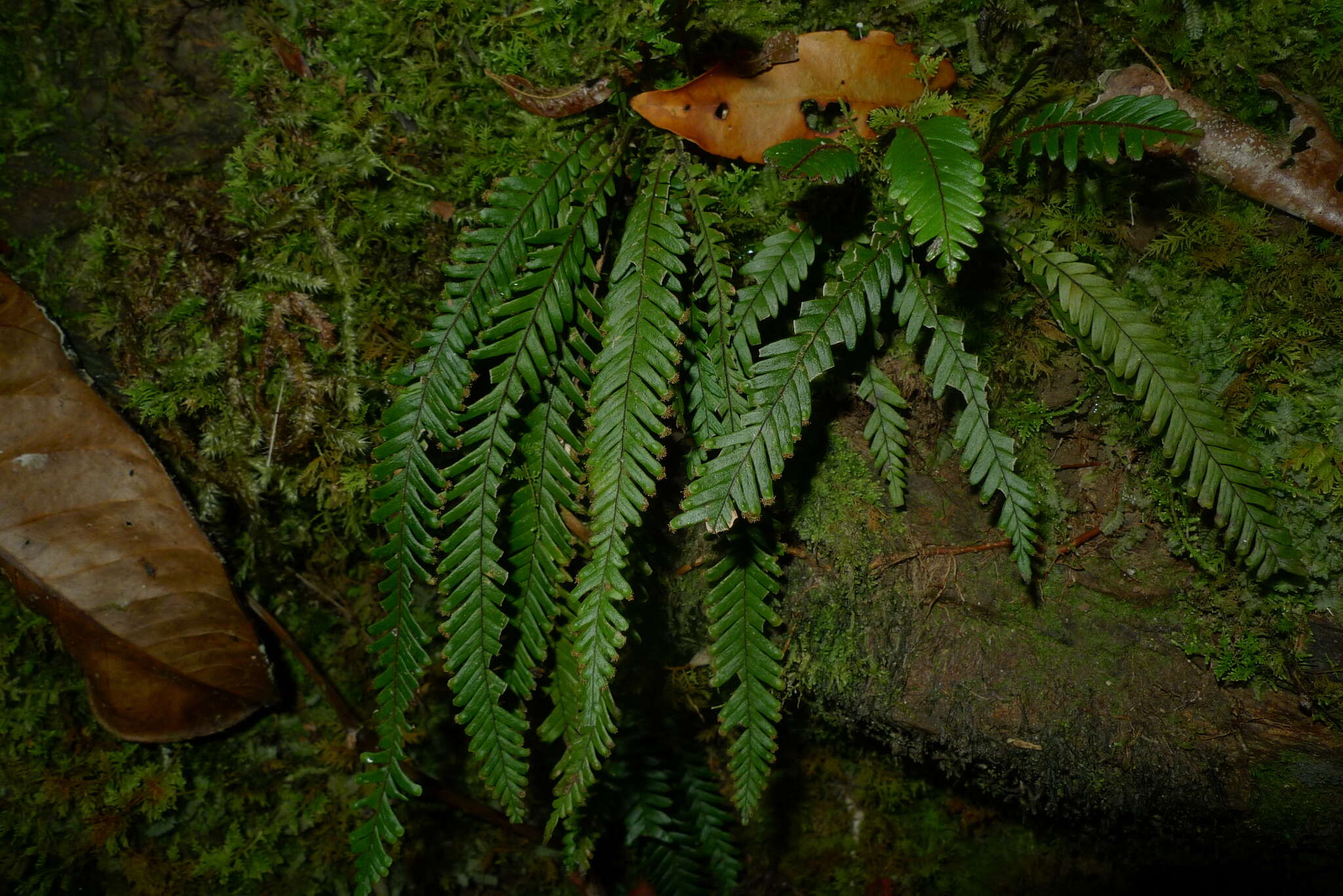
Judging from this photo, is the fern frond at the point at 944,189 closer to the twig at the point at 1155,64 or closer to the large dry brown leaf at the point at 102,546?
the twig at the point at 1155,64

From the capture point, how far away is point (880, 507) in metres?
2.37

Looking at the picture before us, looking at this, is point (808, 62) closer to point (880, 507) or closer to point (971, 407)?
point (971, 407)

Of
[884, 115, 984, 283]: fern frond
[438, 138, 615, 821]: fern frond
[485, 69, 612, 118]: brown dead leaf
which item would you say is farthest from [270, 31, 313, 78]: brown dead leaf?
[884, 115, 984, 283]: fern frond

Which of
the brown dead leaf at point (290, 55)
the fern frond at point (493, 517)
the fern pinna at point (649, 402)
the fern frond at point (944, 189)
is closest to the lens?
the fern frond at point (944, 189)

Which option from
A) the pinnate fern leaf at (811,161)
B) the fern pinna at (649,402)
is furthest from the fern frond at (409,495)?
the pinnate fern leaf at (811,161)

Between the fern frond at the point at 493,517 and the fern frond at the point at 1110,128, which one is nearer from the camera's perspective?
the fern frond at the point at 1110,128

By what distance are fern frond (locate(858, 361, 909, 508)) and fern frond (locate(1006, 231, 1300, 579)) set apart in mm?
531

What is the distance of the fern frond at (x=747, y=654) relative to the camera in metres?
2.12

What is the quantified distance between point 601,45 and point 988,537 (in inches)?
73.9

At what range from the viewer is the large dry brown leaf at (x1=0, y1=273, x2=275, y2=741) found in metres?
2.12

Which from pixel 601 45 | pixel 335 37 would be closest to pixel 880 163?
pixel 601 45

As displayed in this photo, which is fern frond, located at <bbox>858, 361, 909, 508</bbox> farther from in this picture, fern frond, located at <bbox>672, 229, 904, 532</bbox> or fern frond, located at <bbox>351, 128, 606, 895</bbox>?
fern frond, located at <bbox>351, 128, 606, 895</bbox>

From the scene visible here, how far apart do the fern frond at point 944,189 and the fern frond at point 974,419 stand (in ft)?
0.83

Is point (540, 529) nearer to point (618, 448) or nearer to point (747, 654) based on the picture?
point (618, 448)
